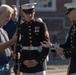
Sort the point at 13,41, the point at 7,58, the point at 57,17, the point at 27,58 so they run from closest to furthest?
the point at 13,41
the point at 7,58
the point at 27,58
the point at 57,17

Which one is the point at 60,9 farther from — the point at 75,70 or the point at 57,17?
the point at 75,70

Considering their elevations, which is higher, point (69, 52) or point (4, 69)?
point (69, 52)

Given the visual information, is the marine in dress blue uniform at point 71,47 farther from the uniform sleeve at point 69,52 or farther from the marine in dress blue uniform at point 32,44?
the marine in dress blue uniform at point 32,44

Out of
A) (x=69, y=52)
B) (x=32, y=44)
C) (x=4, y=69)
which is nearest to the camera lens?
(x=69, y=52)

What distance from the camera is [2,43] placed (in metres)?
5.04

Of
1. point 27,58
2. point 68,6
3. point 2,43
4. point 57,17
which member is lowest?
point 57,17

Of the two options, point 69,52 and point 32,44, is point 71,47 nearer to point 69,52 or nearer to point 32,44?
point 69,52

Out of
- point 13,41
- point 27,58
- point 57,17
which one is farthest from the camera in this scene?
point 57,17

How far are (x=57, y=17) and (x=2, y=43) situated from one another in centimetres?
1995

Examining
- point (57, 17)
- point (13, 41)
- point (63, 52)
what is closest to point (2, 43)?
point (13, 41)

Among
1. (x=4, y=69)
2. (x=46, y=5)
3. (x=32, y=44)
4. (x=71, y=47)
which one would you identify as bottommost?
(x=46, y=5)

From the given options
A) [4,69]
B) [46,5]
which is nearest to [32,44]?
[4,69]

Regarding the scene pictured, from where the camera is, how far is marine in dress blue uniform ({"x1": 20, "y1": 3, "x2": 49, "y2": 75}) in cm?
601

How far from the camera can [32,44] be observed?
6035 millimetres
